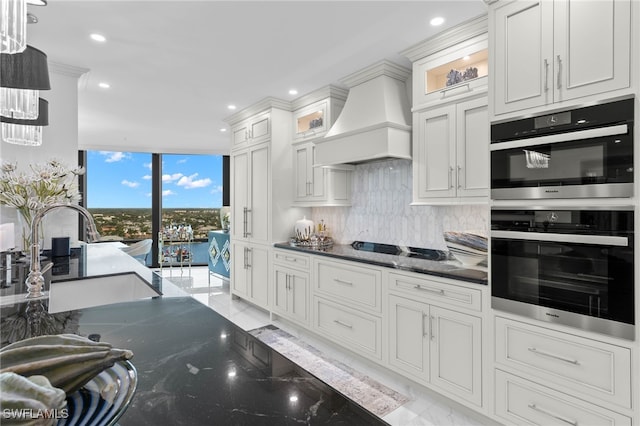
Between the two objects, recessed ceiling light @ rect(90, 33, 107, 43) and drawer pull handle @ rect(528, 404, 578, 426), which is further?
recessed ceiling light @ rect(90, 33, 107, 43)

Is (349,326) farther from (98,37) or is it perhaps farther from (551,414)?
(98,37)

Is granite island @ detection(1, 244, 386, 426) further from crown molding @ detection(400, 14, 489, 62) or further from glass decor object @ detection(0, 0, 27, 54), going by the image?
crown molding @ detection(400, 14, 489, 62)

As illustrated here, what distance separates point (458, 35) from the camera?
2.41 metres

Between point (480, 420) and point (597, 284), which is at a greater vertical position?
point (597, 284)

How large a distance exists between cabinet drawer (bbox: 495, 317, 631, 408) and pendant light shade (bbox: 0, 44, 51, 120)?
266 cm

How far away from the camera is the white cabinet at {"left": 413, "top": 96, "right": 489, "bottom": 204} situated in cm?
229

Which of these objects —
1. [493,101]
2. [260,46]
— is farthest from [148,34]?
[493,101]

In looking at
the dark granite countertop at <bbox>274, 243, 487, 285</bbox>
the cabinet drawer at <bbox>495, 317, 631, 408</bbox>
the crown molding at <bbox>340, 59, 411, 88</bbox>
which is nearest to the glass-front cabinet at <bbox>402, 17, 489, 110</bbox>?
the crown molding at <bbox>340, 59, 411, 88</bbox>

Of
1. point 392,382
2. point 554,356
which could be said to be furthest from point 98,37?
point 554,356

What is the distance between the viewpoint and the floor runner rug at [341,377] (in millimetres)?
2277

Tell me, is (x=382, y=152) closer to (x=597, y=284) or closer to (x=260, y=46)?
(x=260, y=46)

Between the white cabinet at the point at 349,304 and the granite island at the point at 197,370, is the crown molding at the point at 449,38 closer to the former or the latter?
the white cabinet at the point at 349,304

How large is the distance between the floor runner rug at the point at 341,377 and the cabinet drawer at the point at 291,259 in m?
0.73

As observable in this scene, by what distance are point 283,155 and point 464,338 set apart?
8.96 ft
